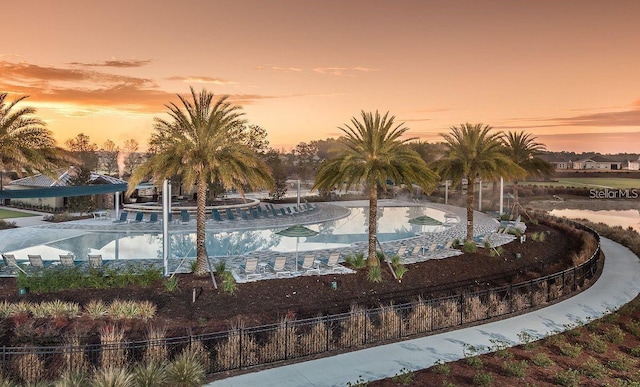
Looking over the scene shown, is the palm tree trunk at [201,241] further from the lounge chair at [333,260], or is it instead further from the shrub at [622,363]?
the shrub at [622,363]

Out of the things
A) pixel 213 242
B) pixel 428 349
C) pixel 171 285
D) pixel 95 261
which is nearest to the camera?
pixel 428 349

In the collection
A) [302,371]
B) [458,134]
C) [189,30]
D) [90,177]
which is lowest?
[302,371]

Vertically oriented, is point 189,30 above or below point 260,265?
above

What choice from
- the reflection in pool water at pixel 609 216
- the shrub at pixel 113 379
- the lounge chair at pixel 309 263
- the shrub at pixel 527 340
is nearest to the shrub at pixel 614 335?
the shrub at pixel 527 340

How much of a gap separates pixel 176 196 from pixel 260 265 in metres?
30.4

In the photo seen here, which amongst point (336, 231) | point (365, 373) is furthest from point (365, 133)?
Result: point (336, 231)

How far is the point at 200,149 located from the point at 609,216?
160ft

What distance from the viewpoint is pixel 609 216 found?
163ft

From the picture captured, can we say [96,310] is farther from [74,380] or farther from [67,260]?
[67,260]

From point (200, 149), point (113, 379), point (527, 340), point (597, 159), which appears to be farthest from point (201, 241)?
point (597, 159)

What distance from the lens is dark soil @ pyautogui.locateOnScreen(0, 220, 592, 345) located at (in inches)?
503

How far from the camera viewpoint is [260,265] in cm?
1830

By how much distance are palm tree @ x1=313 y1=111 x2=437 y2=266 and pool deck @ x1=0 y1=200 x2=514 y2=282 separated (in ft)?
11.1

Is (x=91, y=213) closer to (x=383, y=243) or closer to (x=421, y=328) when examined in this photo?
(x=383, y=243)
